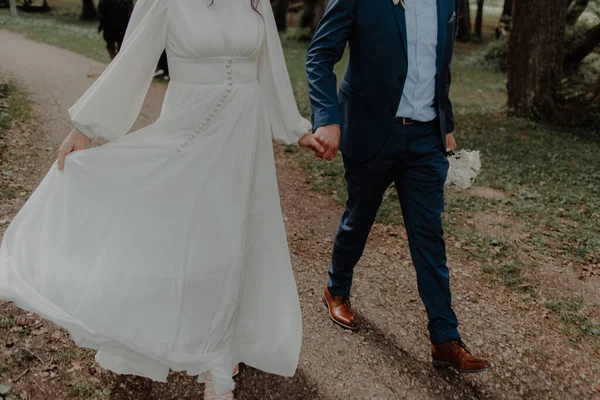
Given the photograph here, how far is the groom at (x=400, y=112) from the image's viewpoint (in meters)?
3.03

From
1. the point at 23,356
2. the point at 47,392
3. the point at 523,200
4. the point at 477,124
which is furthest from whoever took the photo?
the point at 477,124

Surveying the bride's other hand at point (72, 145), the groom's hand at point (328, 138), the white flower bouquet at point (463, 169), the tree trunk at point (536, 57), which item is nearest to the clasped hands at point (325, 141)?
the groom's hand at point (328, 138)

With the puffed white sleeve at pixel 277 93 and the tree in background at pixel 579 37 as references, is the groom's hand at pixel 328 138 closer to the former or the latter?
the puffed white sleeve at pixel 277 93

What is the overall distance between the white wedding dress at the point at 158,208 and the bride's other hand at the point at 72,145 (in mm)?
43

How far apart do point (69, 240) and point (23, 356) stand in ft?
3.31

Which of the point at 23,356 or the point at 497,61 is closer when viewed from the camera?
the point at 23,356

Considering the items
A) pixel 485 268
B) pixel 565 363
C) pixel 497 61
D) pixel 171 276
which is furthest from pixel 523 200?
pixel 497 61

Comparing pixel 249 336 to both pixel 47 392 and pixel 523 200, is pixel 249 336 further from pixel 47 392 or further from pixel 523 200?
pixel 523 200

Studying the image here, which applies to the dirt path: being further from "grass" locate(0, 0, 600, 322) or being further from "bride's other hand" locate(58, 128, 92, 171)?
"bride's other hand" locate(58, 128, 92, 171)

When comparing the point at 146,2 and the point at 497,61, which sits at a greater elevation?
the point at 146,2

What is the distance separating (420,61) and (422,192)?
725mm

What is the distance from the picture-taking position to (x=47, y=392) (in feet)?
9.74

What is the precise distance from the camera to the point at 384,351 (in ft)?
11.9

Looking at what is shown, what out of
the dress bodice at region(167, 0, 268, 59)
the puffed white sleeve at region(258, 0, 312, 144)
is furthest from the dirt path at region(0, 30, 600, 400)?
the dress bodice at region(167, 0, 268, 59)
